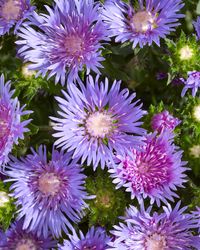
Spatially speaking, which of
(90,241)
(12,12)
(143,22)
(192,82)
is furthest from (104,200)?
(12,12)

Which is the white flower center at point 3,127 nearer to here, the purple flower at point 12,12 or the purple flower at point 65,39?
the purple flower at point 65,39

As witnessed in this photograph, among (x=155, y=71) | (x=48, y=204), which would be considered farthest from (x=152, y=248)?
(x=155, y=71)

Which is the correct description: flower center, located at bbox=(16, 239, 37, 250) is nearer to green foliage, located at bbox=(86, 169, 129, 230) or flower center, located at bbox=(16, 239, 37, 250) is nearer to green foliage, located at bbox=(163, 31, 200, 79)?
green foliage, located at bbox=(86, 169, 129, 230)

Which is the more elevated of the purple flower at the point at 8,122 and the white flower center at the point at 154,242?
the purple flower at the point at 8,122

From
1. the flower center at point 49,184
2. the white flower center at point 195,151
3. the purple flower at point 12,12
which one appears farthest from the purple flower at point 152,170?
the purple flower at point 12,12

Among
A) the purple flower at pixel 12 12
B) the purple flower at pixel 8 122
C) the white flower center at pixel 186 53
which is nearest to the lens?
the purple flower at pixel 8 122
